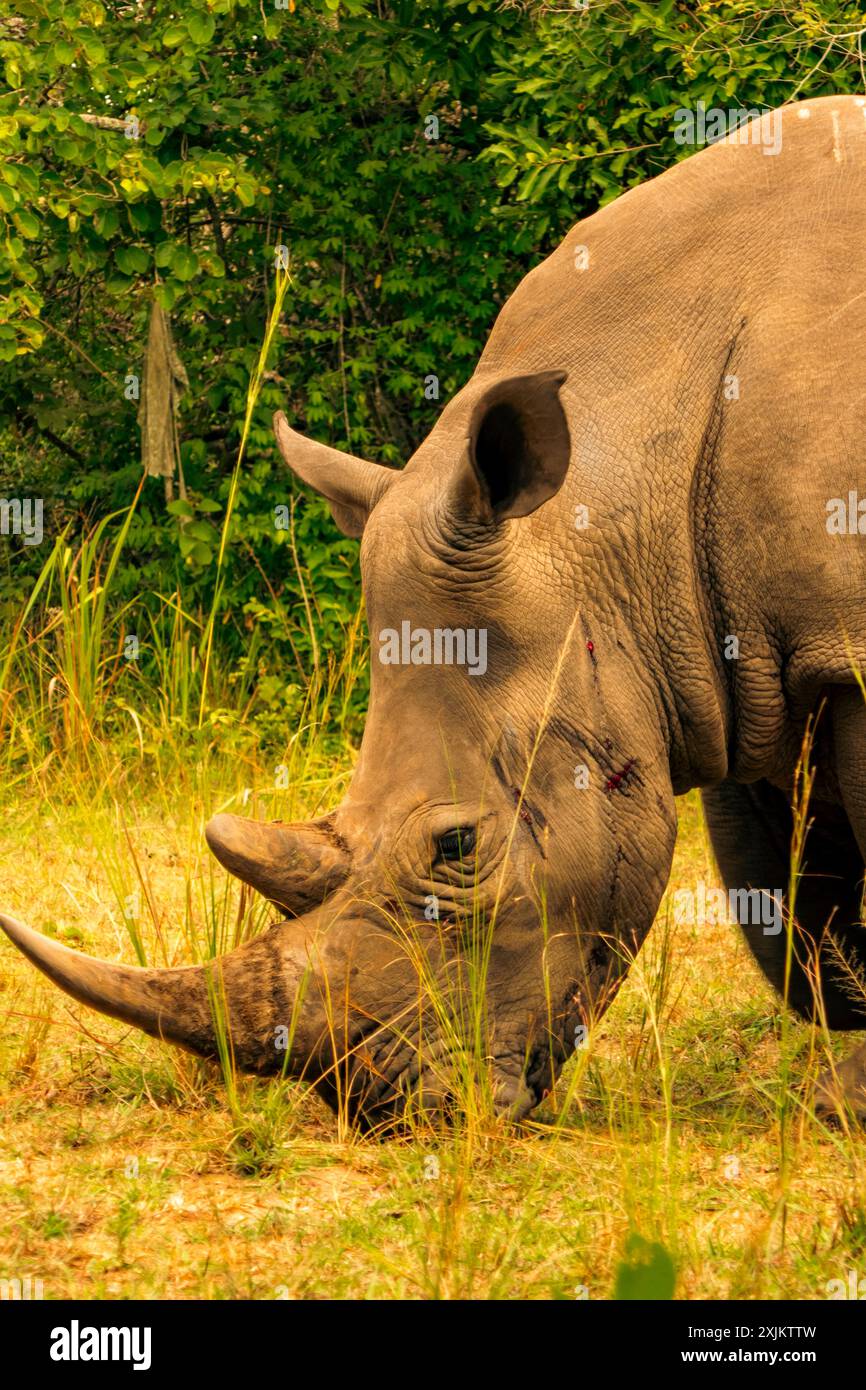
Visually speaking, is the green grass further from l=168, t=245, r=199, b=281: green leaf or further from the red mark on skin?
l=168, t=245, r=199, b=281: green leaf

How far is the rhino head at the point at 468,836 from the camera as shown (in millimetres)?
3947

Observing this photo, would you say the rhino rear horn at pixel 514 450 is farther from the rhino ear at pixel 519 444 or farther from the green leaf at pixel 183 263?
the green leaf at pixel 183 263

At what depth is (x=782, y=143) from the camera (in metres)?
4.48

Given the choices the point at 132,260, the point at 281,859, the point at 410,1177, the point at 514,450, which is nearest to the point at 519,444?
the point at 514,450

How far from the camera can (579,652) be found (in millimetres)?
4230

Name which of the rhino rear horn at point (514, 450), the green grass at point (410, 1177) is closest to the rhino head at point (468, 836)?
the rhino rear horn at point (514, 450)

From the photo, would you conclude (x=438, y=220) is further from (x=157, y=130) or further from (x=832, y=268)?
(x=832, y=268)

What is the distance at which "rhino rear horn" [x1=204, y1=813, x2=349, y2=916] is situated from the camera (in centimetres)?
396

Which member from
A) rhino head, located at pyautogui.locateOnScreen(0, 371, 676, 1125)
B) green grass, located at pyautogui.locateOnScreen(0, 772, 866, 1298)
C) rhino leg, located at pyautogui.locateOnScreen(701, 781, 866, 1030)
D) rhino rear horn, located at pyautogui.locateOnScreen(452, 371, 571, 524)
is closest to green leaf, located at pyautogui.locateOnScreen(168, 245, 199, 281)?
green grass, located at pyautogui.locateOnScreen(0, 772, 866, 1298)

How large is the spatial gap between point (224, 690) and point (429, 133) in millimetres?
2851

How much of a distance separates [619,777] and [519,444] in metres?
0.75

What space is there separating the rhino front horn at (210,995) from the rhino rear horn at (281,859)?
11 centimetres

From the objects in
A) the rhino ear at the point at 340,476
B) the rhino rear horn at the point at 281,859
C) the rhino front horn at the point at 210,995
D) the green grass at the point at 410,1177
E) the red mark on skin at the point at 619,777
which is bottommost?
the green grass at the point at 410,1177
